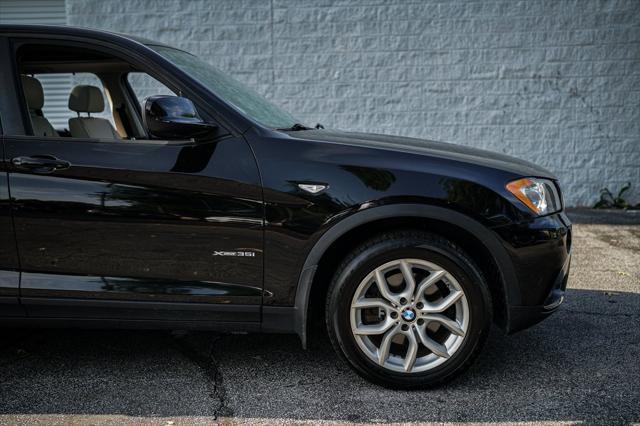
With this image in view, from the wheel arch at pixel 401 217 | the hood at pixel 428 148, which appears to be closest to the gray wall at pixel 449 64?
the hood at pixel 428 148

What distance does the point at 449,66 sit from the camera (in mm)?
8750

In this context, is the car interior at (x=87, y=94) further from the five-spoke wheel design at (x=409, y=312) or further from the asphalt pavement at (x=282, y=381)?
the five-spoke wheel design at (x=409, y=312)

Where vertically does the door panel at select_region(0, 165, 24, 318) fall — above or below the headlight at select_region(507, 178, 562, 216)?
below

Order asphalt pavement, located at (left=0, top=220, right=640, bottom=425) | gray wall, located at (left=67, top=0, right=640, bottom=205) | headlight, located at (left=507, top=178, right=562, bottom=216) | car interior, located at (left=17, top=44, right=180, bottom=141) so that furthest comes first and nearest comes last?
gray wall, located at (left=67, top=0, right=640, bottom=205) → car interior, located at (left=17, top=44, right=180, bottom=141) → headlight, located at (left=507, top=178, right=562, bottom=216) → asphalt pavement, located at (left=0, top=220, right=640, bottom=425)

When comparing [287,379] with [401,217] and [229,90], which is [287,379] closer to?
[401,217]

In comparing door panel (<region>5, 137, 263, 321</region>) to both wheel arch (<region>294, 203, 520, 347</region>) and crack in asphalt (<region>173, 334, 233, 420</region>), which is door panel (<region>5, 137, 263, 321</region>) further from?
crack in asphalt (<region>173, 334, 233, 420</region>)

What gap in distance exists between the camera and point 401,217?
10.7 ft

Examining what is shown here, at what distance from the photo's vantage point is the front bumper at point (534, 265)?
10.6 ft

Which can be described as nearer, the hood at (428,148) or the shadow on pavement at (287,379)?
the shadow on pavement at (287,379)

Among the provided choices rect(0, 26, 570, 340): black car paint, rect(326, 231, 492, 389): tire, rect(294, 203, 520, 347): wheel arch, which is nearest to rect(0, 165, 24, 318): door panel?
rect(0, 26, 570, 340): black car paint

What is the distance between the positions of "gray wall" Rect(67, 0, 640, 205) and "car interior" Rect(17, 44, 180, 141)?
419 cm

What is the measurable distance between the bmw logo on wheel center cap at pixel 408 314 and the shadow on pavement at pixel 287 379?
1.25ft

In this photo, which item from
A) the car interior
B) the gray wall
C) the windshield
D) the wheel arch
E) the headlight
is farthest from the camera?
the gray wall

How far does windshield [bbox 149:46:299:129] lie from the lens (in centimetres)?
352
